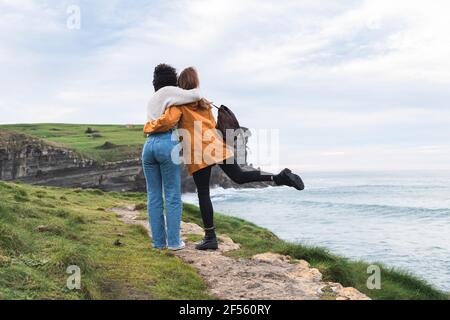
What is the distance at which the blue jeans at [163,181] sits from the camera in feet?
25.2

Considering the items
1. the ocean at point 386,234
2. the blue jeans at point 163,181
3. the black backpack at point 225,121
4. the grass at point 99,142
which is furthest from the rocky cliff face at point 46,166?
the black backpack at point 225,121

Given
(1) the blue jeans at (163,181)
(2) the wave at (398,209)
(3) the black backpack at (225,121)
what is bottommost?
(2) the wave at (398,209)

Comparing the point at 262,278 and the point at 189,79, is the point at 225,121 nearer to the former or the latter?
the point at 189,79

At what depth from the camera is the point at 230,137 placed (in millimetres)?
7797

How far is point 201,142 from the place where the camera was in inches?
301

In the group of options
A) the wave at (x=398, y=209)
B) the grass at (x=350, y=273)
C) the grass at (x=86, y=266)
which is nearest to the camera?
the grass at (x=86, y=266)

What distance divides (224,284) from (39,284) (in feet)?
7.85

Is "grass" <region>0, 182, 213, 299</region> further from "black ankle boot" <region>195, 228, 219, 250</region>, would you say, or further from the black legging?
the black legging

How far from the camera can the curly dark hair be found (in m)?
7.78

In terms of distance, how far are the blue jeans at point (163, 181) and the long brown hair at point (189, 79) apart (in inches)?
33.4

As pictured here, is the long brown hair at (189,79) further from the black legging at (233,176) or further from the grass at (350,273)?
the grass at (350,273)
